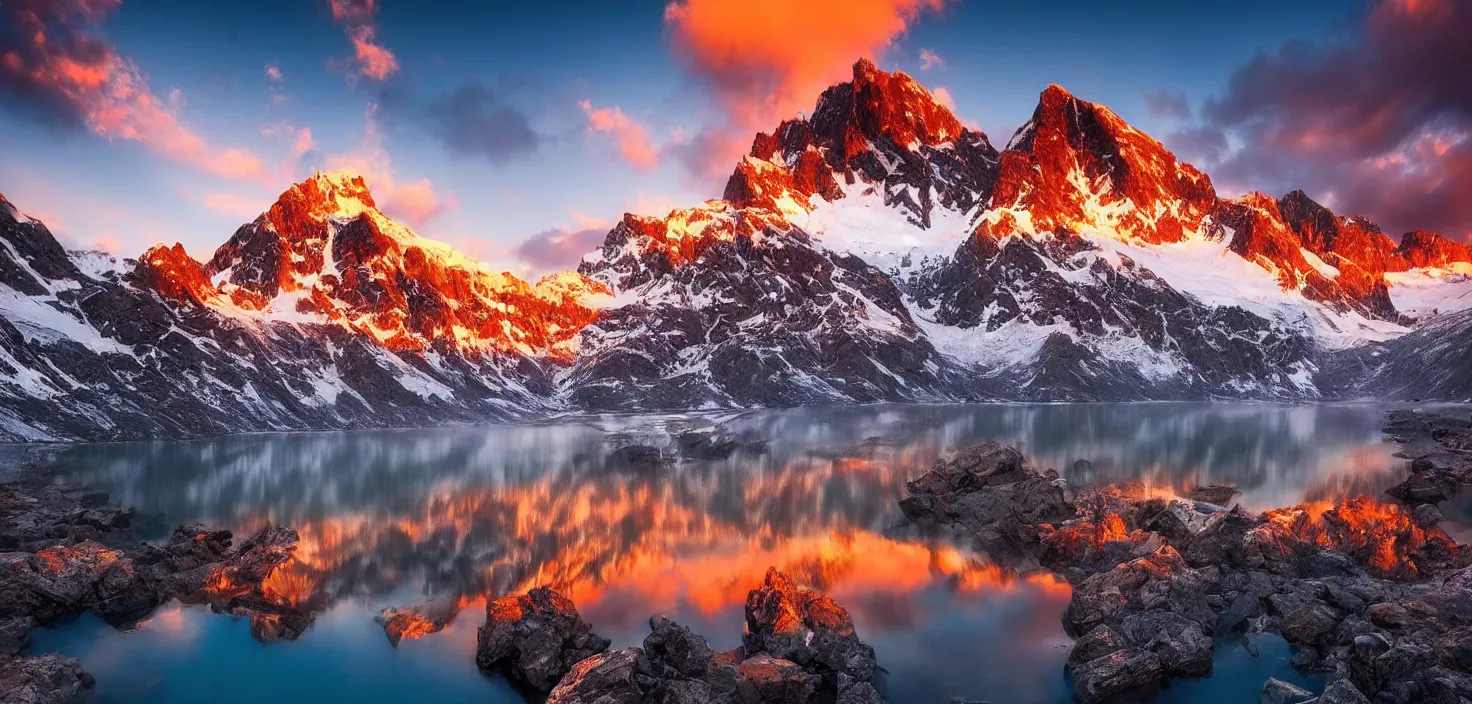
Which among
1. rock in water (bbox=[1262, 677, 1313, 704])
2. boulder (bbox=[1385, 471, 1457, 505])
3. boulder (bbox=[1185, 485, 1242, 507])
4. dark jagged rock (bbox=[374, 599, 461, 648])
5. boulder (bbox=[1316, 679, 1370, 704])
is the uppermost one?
boulder (bbox=[1385, 471, 1457, 505])

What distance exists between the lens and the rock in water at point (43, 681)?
32250mm

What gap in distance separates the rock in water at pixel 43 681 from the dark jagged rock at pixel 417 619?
39.0 feet

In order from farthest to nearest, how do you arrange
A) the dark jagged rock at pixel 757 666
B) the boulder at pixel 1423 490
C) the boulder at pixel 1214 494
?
the boulder at pixel 1423 490
the boulder at pixel 1214 494
the dark jagged rock at pixel 757 666

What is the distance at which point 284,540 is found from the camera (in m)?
60.7

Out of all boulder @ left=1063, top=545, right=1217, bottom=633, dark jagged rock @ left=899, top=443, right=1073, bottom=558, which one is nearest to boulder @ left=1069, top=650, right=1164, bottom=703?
boulder @ left=1063, top=545, right=1217, bottom=633

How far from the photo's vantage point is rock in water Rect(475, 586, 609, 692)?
35.2 meters

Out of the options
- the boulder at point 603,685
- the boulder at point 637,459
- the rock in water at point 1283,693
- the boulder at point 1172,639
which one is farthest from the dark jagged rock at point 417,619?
the boulder at point 637,459

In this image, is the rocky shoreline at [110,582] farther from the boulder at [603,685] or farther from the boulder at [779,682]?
the boulder at [779,682]

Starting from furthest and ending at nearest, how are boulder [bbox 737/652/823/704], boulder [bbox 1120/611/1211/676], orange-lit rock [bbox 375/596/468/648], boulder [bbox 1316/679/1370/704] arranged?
orange-lit rock [bbox 375/596/468/648], boulder [bbox 1120/611/1211/676], boulder [bbox 737/652/823/704], boulder [bbox 1316/679/1370/704]

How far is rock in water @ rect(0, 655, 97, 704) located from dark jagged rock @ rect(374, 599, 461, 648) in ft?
39.0

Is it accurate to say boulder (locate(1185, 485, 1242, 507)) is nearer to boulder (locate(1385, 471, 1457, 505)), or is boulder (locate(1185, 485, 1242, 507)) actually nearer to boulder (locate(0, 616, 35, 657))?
boulder (locate(1385, 471, 1457, 505))

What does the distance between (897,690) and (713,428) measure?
142307mm

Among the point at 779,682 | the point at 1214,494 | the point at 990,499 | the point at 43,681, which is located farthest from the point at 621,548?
the point at 1214,494

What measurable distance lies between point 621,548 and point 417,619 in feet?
58.1
